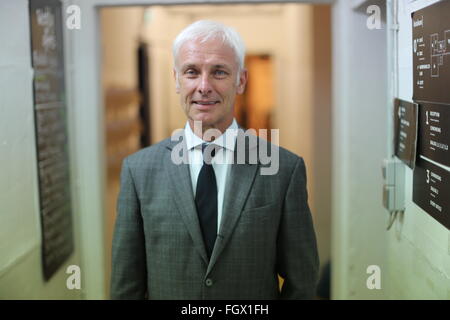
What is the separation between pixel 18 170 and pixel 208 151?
55cm

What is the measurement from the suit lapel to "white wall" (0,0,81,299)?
1.49ft

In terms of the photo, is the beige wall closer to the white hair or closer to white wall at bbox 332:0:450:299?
white wall at bbox 332:0:450:299

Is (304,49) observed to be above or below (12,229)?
above

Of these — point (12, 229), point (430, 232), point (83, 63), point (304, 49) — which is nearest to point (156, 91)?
point (304, 49)

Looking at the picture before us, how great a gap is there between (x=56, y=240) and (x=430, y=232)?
107cm

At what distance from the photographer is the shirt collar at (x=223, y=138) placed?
3.49 feet

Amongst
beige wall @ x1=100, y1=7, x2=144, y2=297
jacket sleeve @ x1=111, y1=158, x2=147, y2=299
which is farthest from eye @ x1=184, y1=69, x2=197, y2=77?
beige wall @ x1=100, y1=7, x2=144, y2=297

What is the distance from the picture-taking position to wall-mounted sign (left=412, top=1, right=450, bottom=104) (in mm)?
967

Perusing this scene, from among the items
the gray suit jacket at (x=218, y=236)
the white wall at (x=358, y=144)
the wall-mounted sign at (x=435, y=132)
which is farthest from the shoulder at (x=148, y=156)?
the white wall at (x=358, y=144)

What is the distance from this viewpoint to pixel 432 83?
1.05 meters

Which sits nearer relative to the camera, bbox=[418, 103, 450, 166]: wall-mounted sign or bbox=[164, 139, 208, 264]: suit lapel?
bbox=[418, 103, 450, 166]: wall-mounted sign

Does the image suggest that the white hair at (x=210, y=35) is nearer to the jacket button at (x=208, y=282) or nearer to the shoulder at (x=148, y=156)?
the shoulder at (x=148, y=156)

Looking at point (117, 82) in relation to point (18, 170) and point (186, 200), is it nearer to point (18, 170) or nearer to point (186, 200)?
point (18, 170)

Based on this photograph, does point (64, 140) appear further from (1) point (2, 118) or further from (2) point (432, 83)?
(2) point (432, 83)
